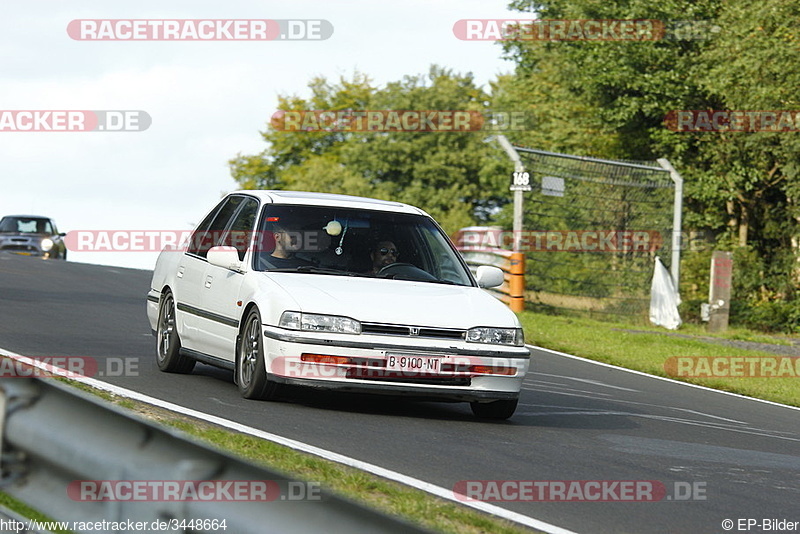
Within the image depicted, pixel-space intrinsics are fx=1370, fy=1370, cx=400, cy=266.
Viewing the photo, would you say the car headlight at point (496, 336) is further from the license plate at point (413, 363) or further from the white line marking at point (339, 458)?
the white line marking at point (339, 458)

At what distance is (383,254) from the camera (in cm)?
1118

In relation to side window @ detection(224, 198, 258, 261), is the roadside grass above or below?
below

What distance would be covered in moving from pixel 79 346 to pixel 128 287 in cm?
1120

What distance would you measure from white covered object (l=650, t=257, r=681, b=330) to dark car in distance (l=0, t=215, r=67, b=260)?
2387cm

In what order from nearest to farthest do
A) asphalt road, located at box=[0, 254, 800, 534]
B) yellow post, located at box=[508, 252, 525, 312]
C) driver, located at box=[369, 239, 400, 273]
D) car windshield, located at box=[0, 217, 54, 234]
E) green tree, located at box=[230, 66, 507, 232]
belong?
asphalt road, located at box=[0, 254, 800, 534]
driver, located at box=[369, 239, 400, 273]
yellow post, located at box=[508, 252, 525, 312]
car windshield, located at box=[0, 217, 54, 234]
green tree, located at box=[230, 66, 507, 232]

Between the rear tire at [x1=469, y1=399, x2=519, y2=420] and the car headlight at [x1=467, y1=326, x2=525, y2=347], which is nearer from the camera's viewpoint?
the car headlight at [x1=467, y1=326, x2=525, y2=347]

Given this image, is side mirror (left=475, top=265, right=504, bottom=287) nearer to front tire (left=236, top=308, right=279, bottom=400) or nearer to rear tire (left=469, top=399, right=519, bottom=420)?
rear tire (left=469, top=399, right=519, bottom=420)

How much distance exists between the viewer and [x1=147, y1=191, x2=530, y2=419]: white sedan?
9.73 meters

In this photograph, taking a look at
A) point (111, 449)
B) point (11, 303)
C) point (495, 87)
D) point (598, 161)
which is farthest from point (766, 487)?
point (495, 87)

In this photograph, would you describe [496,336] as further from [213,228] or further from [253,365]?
[213,228]

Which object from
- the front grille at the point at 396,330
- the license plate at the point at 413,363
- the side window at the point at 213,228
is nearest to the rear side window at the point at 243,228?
the side window at the point at 213,228

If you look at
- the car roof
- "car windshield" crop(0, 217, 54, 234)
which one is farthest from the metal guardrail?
"car windshield" crop(0, 217, 54, 234)

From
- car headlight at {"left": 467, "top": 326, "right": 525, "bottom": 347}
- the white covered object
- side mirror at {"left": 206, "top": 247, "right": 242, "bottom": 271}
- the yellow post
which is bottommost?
the white covered object

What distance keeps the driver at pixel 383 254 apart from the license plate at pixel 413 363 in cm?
141
